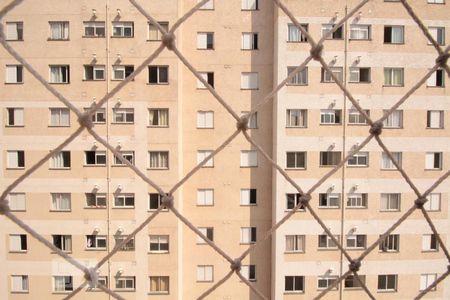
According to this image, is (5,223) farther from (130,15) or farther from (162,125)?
(130,15)

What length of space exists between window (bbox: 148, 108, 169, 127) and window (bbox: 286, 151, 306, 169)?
39.0 inches

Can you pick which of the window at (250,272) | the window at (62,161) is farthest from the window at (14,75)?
the window at (250,272)

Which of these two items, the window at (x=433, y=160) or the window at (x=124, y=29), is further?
the window at (x=433, y=160)

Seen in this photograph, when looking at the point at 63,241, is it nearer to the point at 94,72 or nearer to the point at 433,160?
the point at 94,72

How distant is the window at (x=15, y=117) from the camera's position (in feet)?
7.62

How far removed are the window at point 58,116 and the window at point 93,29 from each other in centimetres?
60

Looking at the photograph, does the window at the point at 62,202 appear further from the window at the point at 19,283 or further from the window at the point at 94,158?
the window at the point at 19,283

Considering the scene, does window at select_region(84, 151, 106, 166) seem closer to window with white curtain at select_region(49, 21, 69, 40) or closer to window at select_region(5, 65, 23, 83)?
window at select_region(5, 65, 23, 83)

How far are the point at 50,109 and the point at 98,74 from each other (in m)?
0.46

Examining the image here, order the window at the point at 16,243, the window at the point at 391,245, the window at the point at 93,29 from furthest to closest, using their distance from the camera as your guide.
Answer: the window at the point at 391,245 → the window at the point at 16,243 → the window at the point at 93,29

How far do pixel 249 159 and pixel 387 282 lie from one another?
5.03 ft

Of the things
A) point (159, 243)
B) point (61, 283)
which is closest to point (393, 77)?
point (159, 243)

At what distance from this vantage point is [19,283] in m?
2.43

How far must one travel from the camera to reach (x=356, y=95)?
241cm
